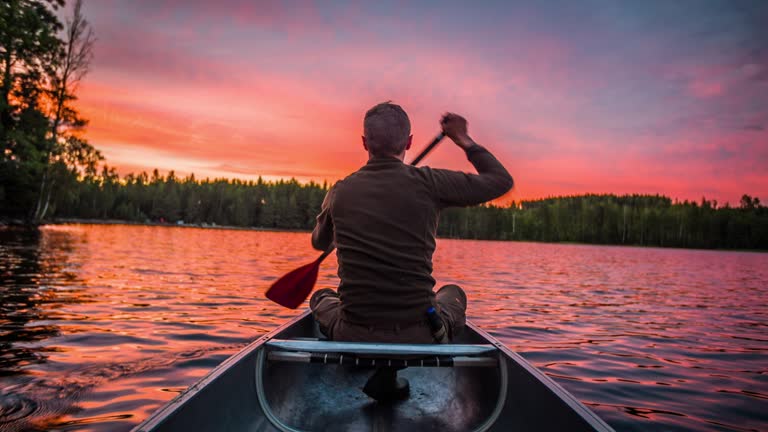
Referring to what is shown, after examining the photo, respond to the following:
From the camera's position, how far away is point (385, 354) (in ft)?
8.16

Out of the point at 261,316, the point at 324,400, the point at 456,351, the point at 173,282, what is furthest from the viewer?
the point at 173,282

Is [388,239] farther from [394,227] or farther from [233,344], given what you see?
[233,344]

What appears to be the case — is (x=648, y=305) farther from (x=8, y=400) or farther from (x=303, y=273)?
(x=8, y=400)

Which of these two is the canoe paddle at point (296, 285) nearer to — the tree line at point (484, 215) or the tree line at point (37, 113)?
the tree line at point (37, 113)

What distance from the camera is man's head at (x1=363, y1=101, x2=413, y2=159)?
9.19 feet

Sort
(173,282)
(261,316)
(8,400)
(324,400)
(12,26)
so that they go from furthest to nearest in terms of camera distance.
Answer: (12,26)
(173,282)
(261,316)
(8,400)
(324,400)

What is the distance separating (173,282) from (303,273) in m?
9.94

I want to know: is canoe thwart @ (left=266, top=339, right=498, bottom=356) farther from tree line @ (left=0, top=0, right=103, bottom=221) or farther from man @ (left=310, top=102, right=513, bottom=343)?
tree line @ (left=0, top=0, right=103, bottom=221)

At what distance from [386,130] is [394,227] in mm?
623

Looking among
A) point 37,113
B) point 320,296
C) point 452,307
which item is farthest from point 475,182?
point 37,113

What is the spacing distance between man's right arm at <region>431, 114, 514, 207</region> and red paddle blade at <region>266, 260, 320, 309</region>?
5.69 ft

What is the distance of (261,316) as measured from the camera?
8648 millimetres

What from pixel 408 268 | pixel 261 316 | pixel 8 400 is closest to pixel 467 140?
pixel 408 268

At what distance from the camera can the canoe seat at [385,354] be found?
8.19 feet
